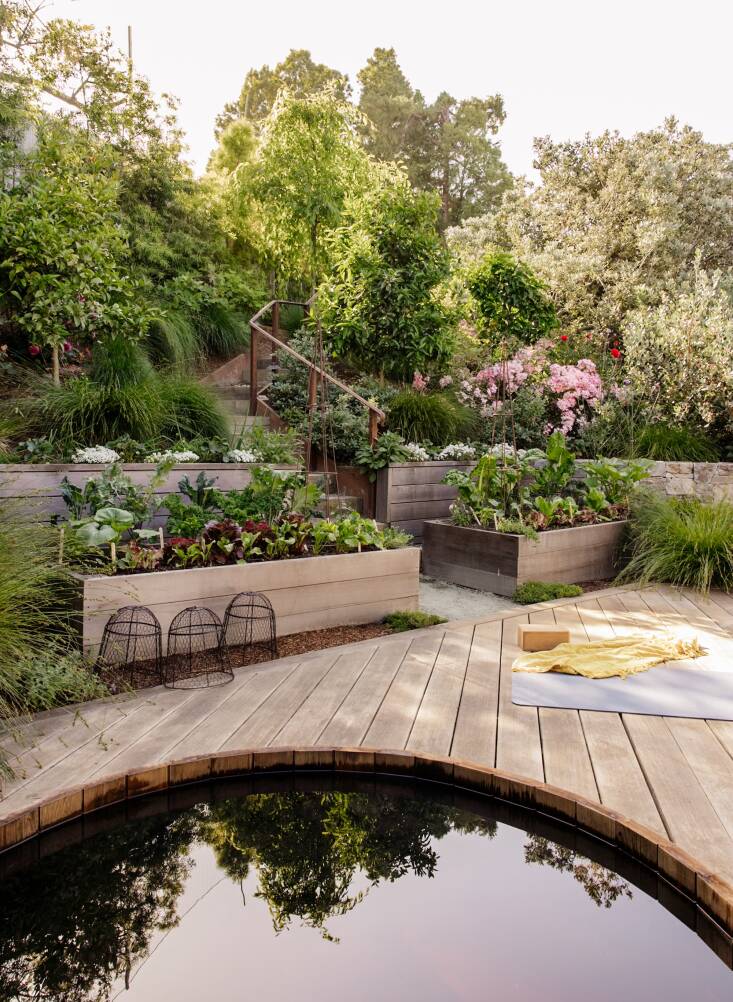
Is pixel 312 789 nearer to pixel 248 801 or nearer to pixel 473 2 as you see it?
pixel 248 801

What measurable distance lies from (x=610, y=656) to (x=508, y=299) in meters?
4.31

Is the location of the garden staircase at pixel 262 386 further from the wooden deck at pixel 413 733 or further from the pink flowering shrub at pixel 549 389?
the wooden deck at pixel 413 733

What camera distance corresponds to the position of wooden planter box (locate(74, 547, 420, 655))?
127 inches

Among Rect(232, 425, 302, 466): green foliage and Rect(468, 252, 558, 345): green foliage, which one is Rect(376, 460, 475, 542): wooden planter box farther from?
Rect(468, 252, 558, 345): green foliage

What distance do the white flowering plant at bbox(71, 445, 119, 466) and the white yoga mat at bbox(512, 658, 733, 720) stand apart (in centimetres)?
292

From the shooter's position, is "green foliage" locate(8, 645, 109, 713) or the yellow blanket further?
the yellow blanket

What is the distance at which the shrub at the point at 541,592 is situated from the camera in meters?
4.82

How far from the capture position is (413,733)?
8.52ft

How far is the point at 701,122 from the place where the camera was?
11.2 m

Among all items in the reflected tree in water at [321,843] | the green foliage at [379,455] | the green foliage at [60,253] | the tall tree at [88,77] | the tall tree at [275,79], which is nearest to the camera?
the reflected tree in water at [321,843]

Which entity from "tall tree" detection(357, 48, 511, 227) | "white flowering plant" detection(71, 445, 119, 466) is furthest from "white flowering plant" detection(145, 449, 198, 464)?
"tall tree" detection(357, 48, 511, 227)

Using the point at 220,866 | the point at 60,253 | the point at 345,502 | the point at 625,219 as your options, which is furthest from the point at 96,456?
the point at 625,219

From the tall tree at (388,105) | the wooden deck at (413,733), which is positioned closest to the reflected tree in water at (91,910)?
the wooden deck at (413,733)

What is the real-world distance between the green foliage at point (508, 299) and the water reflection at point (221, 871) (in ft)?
17.5
